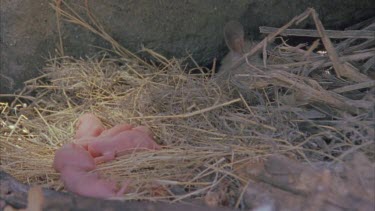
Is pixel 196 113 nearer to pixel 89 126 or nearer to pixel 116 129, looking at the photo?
pixel 116 129

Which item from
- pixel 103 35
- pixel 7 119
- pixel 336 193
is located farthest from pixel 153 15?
pixel 336 193

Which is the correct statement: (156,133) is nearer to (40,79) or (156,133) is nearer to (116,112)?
(116,112)

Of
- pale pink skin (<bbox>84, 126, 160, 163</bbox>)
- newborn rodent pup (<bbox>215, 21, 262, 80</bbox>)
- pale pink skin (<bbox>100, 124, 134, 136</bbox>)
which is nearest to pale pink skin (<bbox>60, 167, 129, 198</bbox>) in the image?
pale pink skin (<bbox>84, 126, 160, 163</bbox>)

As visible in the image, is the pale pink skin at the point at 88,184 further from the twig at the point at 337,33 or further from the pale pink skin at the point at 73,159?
the twig at the point at 337,33

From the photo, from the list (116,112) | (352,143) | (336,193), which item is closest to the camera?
(336,193)

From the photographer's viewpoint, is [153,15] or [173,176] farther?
[153,15]

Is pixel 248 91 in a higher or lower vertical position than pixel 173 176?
higher

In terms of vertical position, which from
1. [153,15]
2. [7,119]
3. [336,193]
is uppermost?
[153,15]
